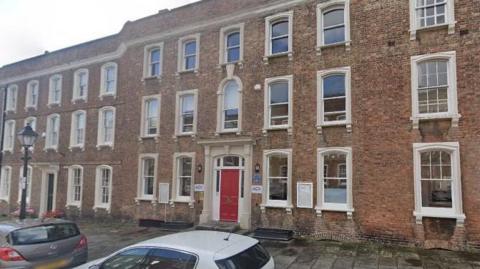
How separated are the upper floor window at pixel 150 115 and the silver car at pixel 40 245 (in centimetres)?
1005

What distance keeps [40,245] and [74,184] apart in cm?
1460

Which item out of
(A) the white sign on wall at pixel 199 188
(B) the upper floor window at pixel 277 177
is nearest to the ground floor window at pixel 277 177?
(B) the upper floor window at pixel 277 177

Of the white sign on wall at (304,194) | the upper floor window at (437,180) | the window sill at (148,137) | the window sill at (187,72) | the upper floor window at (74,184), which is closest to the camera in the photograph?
the upper floor window at (437,180)

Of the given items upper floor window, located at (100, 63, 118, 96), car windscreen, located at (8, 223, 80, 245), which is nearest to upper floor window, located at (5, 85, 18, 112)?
upper floor window, located at (100, 63, 118, 96)

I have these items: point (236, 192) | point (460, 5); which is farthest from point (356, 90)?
point (236, 192)

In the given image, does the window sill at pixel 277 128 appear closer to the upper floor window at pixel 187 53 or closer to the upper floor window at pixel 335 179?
the upper floor window at pixel 335 179

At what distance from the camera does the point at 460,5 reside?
12031 millimetres

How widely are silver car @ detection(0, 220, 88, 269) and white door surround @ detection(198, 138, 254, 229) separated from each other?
7353 millimetres

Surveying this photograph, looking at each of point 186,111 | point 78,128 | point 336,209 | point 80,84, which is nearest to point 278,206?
point 336,209

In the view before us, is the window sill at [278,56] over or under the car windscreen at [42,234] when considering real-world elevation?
over

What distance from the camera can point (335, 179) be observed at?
13578mm

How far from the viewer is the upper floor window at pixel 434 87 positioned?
11.9 metres

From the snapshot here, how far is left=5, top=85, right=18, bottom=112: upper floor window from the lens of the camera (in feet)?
85.3

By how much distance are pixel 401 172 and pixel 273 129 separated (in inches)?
202
